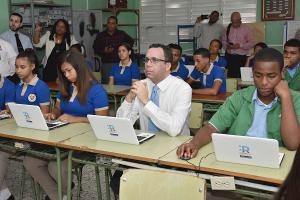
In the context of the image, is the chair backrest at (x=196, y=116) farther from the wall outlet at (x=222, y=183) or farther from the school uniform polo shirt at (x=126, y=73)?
the school uniform polo shirt at (x=126, y=73)

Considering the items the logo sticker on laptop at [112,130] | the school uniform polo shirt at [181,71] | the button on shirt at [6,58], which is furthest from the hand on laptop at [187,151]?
the button on shirt at [6,58]

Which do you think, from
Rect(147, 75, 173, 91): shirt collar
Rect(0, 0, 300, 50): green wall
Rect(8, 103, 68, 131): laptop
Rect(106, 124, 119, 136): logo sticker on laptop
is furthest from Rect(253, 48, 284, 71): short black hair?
Rect(0, 0, 300, 50): green wall

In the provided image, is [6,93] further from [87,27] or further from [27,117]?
[87,27]

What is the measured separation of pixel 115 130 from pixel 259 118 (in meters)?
0.78

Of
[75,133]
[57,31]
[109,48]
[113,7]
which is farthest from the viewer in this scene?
[113,7]

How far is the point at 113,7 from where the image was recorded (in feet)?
24.6

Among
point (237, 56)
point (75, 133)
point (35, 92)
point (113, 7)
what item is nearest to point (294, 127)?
point (75, 133)

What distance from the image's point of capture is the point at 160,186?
4.73ft

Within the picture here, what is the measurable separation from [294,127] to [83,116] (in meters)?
1.51

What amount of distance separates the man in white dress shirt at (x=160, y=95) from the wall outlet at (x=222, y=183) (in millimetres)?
612

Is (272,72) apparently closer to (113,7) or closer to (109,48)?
(109,48)

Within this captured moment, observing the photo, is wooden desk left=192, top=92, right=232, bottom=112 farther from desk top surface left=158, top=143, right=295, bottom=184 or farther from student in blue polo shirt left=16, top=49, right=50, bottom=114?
desk top surface left=158, top=143, right=295, bottom=184

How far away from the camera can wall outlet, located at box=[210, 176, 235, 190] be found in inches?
66.4

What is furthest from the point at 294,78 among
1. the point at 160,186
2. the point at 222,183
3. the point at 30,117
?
the point at 160,186
